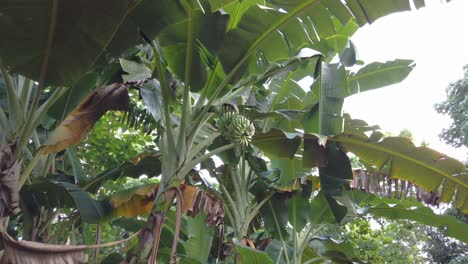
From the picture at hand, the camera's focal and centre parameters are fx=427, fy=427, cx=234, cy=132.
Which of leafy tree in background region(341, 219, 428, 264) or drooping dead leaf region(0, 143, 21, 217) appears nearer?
drooping dead leaf region(0, 143, 21, 217)

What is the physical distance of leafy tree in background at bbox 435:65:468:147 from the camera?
381 inches

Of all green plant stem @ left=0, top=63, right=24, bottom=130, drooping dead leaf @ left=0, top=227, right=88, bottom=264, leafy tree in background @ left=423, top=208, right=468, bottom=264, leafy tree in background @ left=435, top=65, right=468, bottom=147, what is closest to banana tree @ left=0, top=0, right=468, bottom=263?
green plant stem @ left=0, top=63, right=24, bottom=130

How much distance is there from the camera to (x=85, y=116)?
2.38 meters

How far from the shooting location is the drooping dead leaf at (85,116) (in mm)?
2256

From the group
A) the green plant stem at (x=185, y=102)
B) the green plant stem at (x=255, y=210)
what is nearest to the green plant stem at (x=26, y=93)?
the green plant stem at (x=185, y=102)

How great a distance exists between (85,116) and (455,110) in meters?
9.61

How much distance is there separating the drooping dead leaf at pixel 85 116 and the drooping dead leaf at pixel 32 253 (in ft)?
2.06

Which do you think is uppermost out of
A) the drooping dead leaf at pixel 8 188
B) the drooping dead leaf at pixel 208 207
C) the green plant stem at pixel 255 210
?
the drooping dead leaf at pixel 8 188

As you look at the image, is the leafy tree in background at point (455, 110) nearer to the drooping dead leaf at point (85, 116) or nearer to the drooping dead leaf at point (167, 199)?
the drooping dead leaf at point (167, 199)

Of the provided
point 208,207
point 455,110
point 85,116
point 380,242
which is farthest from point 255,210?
point 455,110

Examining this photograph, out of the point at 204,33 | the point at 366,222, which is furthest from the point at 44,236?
the point at 366,222

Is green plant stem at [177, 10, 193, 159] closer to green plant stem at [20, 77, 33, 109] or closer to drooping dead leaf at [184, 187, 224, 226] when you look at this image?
drooping dead leaf at [184, 187, 224, 226]

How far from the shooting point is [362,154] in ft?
10.5

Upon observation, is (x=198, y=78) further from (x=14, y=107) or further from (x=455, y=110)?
(x=455, y=110)
